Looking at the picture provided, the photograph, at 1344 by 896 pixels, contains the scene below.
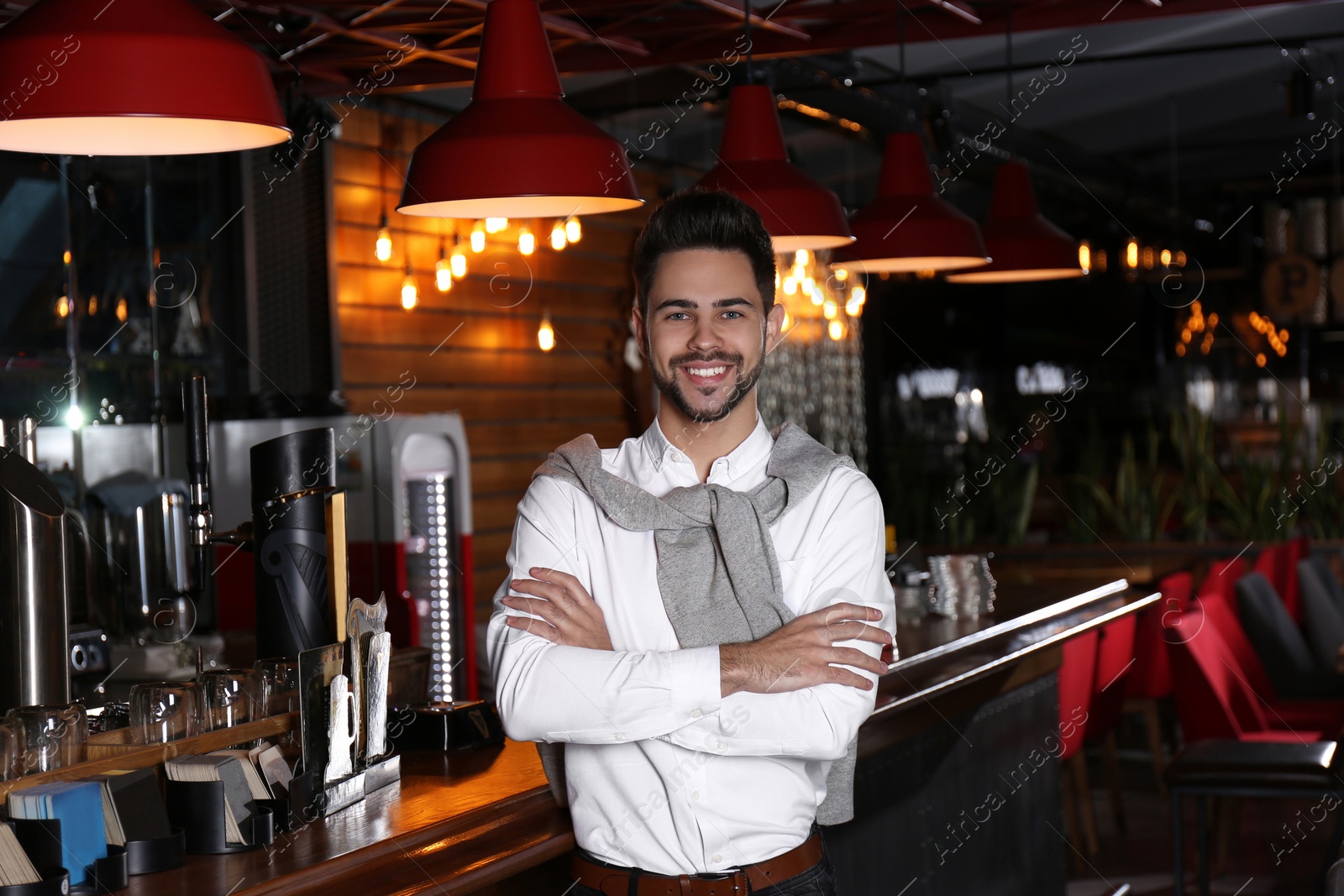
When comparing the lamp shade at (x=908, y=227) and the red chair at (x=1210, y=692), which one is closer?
the lamp shade at (x=908, y=227)

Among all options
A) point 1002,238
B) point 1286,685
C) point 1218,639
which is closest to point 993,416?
point 1286,685

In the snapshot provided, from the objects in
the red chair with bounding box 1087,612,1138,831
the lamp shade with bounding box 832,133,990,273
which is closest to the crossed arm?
the lamp shade with bounding box 832,133,990,273

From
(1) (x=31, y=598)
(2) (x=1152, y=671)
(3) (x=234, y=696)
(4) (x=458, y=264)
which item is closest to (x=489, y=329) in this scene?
(4) (x=458, y=264)

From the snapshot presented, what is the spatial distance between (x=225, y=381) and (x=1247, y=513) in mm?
5594

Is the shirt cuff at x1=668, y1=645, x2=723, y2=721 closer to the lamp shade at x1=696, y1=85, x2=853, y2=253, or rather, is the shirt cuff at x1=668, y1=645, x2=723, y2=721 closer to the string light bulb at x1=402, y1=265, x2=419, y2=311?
the lamp shade at x1=696, y1=85, x2=853, y2=253

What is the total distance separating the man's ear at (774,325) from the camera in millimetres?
2326

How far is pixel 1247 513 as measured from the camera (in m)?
8.23

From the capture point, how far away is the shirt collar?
7.50 ft

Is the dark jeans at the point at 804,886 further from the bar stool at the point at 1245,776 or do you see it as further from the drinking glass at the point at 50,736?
the bar stool at the point at 1245,776

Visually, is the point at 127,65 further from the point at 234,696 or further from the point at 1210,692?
the point at 1210,692

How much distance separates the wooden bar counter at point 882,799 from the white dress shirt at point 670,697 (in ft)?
0.61

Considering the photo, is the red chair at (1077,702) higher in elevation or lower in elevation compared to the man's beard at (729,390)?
lower

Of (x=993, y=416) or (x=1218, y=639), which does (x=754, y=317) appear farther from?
(x=993, y=416)

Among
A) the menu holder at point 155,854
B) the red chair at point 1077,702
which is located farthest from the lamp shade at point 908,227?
the menu holder at point 155,854
